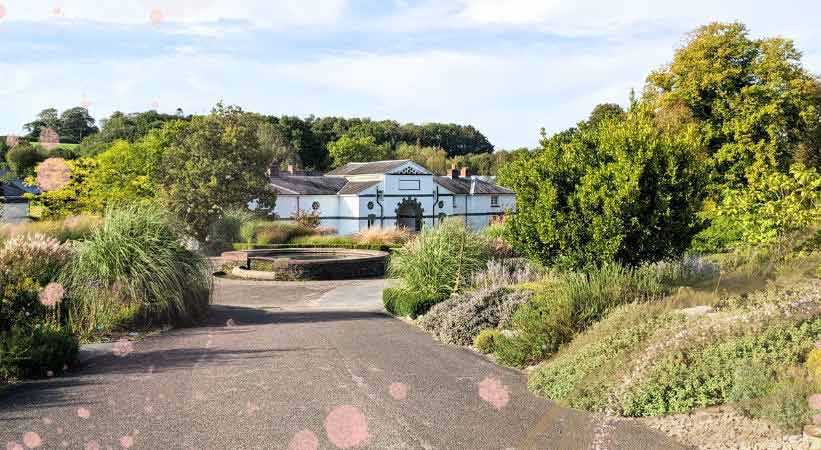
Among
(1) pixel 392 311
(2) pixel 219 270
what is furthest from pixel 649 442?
(2) pixel 219 270

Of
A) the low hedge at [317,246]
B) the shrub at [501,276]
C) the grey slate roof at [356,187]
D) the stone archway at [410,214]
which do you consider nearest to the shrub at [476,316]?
the shrub at [501,276]

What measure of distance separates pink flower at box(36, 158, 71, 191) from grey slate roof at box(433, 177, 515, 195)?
3412 cm

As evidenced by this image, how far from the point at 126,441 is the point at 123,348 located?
485cm

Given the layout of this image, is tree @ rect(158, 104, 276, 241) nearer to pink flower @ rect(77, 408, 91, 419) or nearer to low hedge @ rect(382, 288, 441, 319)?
low hedge @ rect(382, 288, 441, 319)

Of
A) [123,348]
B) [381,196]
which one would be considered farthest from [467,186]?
[123,348]

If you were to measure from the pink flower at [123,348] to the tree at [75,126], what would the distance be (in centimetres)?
9046

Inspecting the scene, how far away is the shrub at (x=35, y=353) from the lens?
887 cm

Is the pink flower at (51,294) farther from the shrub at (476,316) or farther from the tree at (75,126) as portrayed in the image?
the tree at (75,126)

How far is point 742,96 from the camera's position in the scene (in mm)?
36375

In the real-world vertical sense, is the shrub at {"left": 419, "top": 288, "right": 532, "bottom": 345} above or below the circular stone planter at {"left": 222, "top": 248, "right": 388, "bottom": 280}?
above

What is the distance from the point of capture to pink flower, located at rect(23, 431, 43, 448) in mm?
6274

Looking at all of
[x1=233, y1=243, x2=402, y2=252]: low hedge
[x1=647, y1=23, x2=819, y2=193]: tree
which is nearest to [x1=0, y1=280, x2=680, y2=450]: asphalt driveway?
[x1=233, y1=243, x2=402, y2=252]: low hedge

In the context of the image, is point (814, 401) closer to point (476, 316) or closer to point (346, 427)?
point (346, 427)

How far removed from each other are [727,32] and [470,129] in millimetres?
92382
